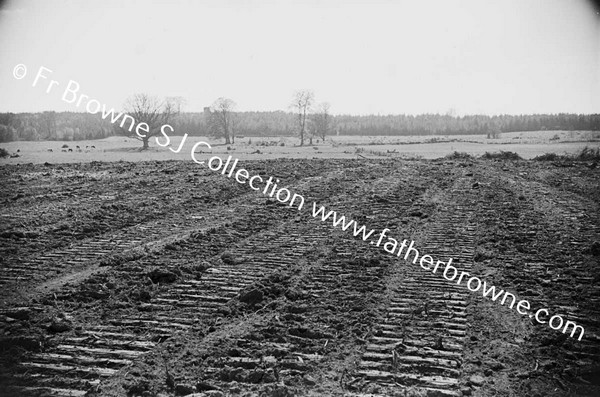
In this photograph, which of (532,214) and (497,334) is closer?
(497,334)

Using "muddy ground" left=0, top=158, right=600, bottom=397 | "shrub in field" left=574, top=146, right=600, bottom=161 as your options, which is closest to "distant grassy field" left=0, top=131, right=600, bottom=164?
"shrub in field" left=574, top=146, right=600, bottom=161

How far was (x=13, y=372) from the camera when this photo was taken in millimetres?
4117

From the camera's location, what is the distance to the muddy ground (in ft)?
13.3

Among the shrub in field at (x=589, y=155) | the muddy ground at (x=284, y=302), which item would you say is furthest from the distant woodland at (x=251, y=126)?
the muddy ground at (x=284, y=302)

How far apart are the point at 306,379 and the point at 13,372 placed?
90.5 inches

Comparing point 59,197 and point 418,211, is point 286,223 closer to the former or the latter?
point 418,211

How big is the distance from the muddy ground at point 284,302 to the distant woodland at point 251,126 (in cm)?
1446

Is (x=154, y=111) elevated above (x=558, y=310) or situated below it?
above

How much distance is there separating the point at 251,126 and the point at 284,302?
9175 centimetres

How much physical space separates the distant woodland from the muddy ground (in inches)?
569

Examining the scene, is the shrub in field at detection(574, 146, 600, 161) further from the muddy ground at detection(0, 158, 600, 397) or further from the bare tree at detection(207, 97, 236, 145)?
the bare tree at detection(207, 97, 236, 145)

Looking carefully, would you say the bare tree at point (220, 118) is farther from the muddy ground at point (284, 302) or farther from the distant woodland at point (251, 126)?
the muddy ground at point (284, 302)

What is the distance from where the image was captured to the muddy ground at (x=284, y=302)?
405 cm

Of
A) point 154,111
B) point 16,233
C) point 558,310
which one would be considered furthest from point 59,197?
point 154,111
